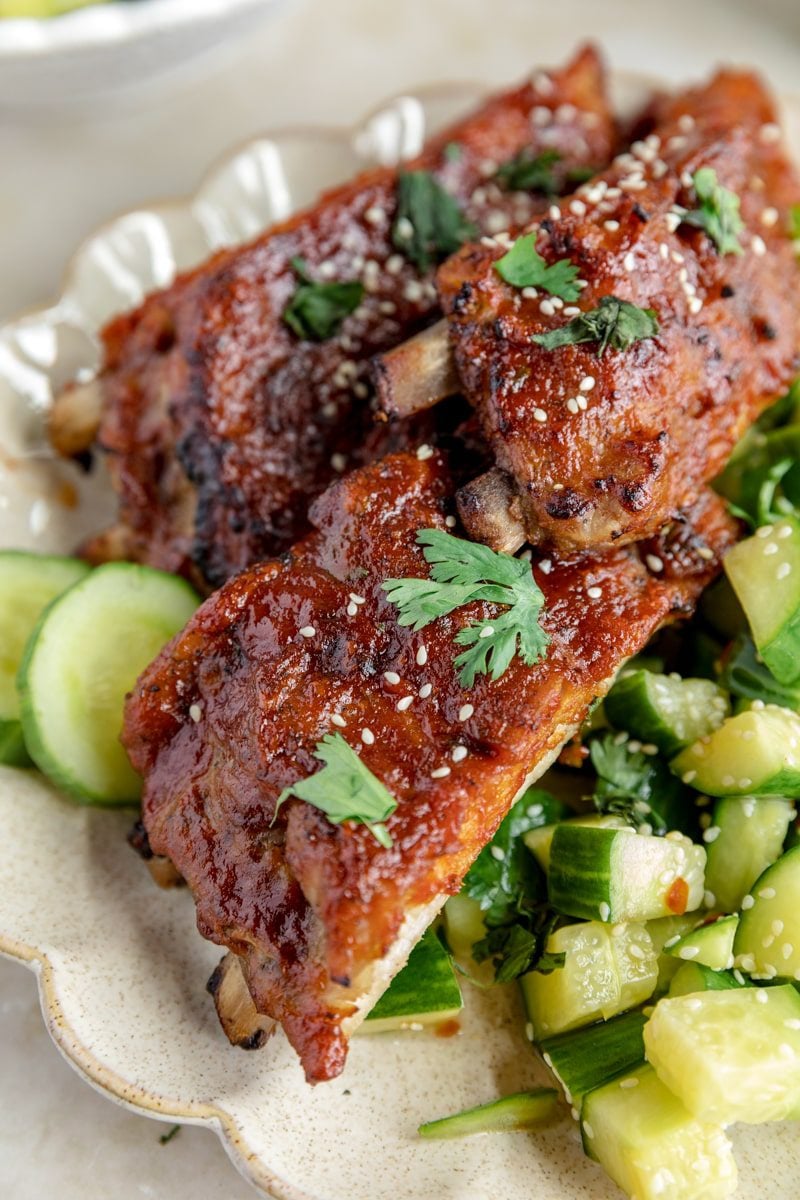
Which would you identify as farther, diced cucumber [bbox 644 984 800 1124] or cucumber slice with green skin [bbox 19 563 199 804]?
cucumber slice with green skin [bbox 19 563 199 804]

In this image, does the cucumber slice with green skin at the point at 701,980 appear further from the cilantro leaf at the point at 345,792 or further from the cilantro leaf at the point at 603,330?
the cilantro leaf at the point at 603,330

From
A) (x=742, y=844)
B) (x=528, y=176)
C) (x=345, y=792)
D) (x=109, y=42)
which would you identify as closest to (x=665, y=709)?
(x=742, y=844)

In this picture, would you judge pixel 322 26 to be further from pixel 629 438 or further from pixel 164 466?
pixel 629 438

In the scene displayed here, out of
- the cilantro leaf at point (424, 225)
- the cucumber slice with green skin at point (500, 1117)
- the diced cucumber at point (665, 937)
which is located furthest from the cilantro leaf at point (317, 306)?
the cucumber slice with green skin at point (500, 1117)

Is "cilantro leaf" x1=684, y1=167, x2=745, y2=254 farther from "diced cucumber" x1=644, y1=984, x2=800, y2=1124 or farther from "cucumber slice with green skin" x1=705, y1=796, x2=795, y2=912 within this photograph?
"diced cucumber" x1=644, y1=984, x2=800, y2=1124

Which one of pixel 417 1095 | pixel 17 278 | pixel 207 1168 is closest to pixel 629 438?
pixel 417 1095

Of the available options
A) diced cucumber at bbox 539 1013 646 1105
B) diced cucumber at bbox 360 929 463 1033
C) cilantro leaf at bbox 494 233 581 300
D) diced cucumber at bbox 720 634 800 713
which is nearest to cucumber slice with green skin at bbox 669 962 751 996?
diced cucumber at bbox 539 1013 646 1105
